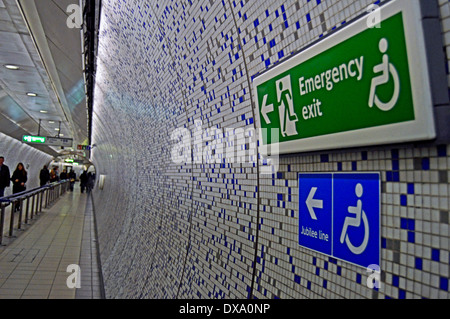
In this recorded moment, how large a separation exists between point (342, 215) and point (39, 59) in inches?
343

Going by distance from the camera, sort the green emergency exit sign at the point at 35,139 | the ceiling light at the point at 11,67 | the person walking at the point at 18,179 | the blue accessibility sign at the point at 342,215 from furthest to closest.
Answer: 1. the green emergency exit sign at the point at 35,139
2. the person walking at the point at 18,179
3. the ceiling light at the point at 11,67
4. the blue accessibility sign at the point at 342,215

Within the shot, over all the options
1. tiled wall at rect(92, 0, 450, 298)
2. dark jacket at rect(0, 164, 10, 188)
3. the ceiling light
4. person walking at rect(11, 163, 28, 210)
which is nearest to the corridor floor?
dark jacket at rect(0, 164, 10, 188)

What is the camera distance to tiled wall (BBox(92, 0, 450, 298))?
0.87 metres

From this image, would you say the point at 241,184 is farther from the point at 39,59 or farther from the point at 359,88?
the point at 39,59

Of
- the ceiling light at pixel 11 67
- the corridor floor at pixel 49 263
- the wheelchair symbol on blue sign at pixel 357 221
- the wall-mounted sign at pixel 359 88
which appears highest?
the ceiling light at pixel 11 67

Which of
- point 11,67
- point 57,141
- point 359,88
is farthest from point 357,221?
point 57,141

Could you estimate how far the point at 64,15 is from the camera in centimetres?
503

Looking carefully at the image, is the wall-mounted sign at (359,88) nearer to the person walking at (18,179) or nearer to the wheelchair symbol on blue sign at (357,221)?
the wheelchair symbol on blue sign at (357,221)

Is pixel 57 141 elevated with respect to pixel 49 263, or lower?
elevated

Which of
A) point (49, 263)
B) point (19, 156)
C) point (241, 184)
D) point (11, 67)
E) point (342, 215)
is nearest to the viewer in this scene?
point (342, 215)

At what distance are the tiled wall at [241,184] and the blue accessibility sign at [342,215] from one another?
0.03 meters

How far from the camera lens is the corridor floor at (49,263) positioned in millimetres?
4966

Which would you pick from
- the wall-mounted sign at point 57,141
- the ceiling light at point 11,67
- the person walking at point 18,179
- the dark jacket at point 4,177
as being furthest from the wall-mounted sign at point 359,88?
the wall-mounted sign at point 57,141

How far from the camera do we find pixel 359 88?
0.93 m
